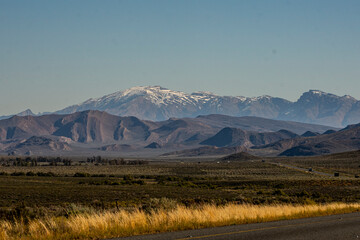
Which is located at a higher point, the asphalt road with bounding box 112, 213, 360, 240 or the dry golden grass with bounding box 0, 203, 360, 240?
the dry golden grass with bounding box 0, 203, 360, 240

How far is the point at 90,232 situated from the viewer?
1777 centimetres

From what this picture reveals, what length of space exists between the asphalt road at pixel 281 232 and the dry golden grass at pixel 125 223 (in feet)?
3.25

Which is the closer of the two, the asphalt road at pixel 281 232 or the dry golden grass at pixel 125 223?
the asphalt road at pixel 281 232

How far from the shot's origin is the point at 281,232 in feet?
60.5

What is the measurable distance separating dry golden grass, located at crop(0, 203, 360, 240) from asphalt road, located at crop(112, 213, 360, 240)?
0.99 m

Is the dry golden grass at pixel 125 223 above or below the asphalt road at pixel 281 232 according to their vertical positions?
above

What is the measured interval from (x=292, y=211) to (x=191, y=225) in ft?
22.8

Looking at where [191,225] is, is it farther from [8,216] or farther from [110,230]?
[8,216]

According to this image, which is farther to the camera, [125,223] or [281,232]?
[125,223]

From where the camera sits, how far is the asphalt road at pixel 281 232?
17297mm

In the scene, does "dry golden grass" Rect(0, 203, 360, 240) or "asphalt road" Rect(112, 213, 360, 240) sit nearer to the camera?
"asphalt road" Rect(112, 213, 360, 240)

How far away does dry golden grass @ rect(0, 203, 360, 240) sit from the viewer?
1750 cm

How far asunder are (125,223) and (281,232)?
545cm

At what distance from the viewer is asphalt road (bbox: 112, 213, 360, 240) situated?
681 inches
